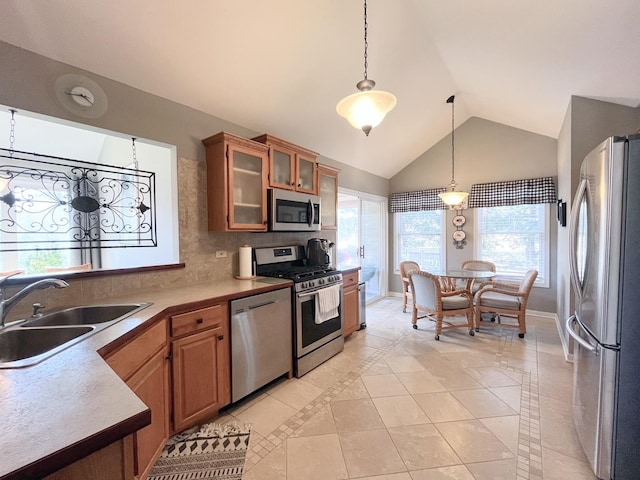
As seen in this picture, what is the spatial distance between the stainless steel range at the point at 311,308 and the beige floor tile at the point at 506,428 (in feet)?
4.80

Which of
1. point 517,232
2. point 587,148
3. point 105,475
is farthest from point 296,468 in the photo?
point 517,232

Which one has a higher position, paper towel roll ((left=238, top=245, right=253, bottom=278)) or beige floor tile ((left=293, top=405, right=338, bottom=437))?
paper towel roll ((left=238, top=245, right=253, bottom=278))

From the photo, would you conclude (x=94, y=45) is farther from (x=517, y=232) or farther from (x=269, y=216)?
(x=517, y=232)

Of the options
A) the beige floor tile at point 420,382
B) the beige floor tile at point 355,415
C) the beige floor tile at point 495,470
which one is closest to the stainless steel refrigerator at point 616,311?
the beige floor tile at point 495,470

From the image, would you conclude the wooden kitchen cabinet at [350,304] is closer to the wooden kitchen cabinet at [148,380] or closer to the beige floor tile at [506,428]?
the beige floor tile at [506,428]

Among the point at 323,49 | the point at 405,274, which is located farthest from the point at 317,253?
the point at 323,49

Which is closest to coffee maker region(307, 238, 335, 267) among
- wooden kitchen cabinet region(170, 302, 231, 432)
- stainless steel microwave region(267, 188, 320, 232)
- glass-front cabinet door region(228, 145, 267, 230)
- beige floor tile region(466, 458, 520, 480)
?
stainless steel microwave region(267, 188, 320, 232)

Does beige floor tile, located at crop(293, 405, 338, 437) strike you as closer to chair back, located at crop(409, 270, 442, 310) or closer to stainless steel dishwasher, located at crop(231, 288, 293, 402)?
→ stainless steel dishwasher, located at crop(231, 288, 293, 402)

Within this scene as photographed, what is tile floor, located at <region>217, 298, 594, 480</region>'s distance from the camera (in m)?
1.69

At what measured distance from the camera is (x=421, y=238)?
558 centimetres

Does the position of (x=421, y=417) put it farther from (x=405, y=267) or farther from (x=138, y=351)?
(x=405, y=267)

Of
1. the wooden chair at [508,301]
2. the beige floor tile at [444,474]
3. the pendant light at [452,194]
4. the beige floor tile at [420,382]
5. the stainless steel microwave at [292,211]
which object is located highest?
the pendant light at [452,194]

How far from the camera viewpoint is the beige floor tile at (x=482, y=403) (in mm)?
2166

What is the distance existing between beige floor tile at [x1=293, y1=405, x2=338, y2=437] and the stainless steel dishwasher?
20.1 inches
